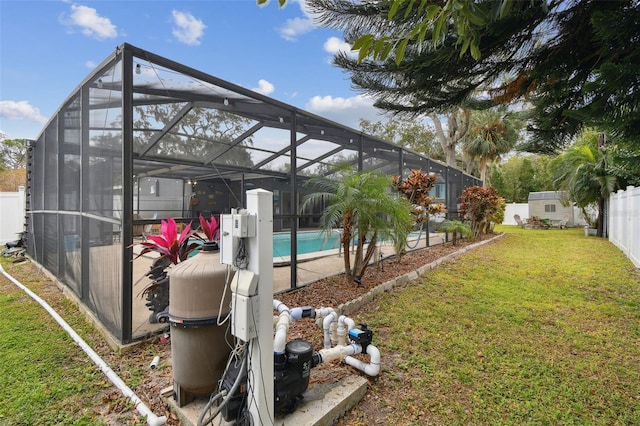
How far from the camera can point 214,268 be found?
1.86 meters

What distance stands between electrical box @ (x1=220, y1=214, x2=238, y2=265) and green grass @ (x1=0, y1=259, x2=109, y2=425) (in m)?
1.39

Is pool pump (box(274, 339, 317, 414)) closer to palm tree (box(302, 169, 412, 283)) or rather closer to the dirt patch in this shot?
the dirt patch

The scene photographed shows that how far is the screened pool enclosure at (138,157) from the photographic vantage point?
2.75 meters

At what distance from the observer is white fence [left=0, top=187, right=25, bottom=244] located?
9.02 metres

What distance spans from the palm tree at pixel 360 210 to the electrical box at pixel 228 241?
264 centimetres

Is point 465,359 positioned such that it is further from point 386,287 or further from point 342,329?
point 386,287

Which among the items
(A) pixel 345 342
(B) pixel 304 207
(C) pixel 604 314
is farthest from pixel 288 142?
(C) pixel 604 314

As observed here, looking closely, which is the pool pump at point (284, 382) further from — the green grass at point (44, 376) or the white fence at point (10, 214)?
the white fence at point (10, 214)


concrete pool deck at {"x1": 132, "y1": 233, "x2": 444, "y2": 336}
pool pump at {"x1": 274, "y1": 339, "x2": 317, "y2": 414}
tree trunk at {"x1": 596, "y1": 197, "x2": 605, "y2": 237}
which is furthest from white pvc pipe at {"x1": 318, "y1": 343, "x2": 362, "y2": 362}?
tree trunk at {"x1": 596, "y1": 197, "x2": 605, "y2": 237}

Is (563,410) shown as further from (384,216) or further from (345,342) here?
(384,216)

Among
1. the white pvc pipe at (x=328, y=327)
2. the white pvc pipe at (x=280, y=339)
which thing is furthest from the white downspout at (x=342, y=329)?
the white pvc pipe at (x=280, y=339)

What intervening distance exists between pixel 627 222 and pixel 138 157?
10686 millimetres

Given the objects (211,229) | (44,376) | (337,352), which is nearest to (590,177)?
(337,352)

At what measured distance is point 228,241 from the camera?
61.3 inches
